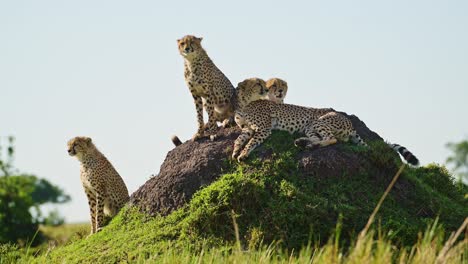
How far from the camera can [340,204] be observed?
27.0 feet

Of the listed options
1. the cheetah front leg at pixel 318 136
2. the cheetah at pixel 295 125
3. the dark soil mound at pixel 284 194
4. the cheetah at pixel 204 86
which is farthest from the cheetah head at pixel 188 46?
the cheetah front leg at pixel 318 136

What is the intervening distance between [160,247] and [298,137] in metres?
2.10

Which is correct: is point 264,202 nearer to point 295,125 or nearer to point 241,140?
point 241,140

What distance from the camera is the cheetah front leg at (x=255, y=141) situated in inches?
343

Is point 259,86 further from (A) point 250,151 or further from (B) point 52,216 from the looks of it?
(B) point 52,216

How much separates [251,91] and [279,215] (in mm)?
2139

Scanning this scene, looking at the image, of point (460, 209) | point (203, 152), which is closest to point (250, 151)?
point (203, 152)

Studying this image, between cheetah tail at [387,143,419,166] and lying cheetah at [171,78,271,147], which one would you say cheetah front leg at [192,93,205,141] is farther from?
cheetah tail at [387,143,419,166]

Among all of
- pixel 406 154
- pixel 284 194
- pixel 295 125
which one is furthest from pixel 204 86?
pixel 406 154

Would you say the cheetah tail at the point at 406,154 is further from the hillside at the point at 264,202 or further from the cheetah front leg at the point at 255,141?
the cheetah front leg at the point at 255,141

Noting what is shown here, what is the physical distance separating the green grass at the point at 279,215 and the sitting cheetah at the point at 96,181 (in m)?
0.89

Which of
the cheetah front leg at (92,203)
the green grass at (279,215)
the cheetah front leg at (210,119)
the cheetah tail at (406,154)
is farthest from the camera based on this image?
the cheetah front leg at (92,203)

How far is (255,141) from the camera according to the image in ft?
29.1

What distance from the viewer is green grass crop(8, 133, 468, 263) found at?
7949 mm
